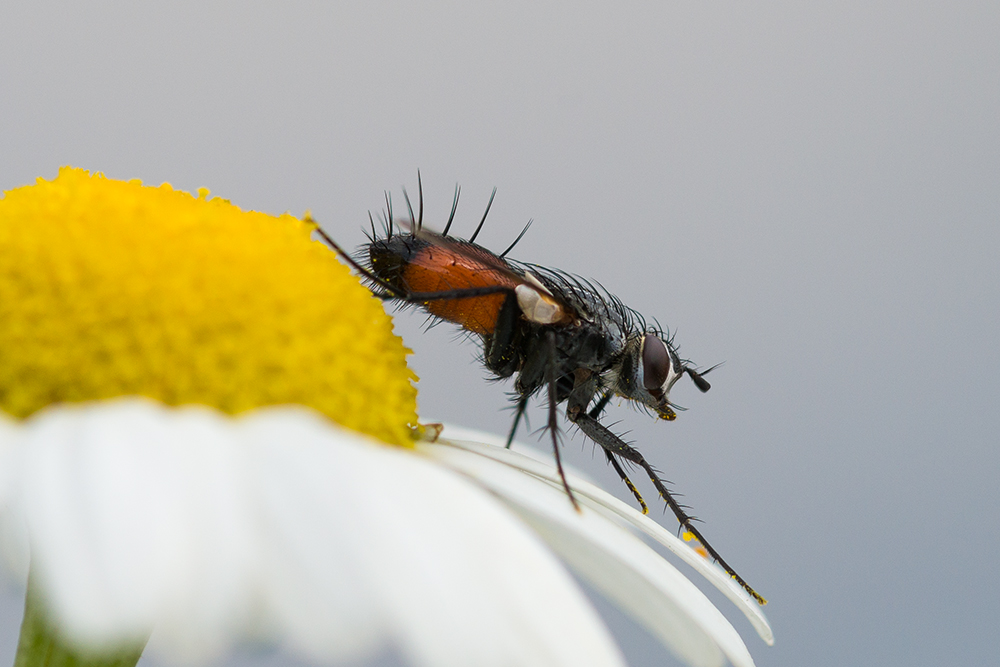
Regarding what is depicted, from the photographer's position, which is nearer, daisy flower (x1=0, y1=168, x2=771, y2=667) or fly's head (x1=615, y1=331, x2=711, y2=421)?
daisy flower (x1=0, y1=168, x2=771, y2=667)

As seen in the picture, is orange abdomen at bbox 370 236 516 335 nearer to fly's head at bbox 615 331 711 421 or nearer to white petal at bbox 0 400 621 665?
fly's head at bbox 615 331 711 421

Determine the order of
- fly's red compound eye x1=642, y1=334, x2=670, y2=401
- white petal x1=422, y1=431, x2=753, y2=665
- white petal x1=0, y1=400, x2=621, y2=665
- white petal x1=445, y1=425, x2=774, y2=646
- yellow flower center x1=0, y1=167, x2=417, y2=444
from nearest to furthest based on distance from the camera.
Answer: white petal x1=0, y1=400, x2=621, y2=665 → yellow flower center x1=0, y1=167, x2=417, y2=444 → white petal x1=422, y1=431, x2=753, y2=665 → white petal x1=445, y1=425, x2=774, y2=646 → fly's red compound eye x1=642, y1=334, x2=670, y2=401

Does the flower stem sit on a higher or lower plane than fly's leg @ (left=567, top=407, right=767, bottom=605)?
lower

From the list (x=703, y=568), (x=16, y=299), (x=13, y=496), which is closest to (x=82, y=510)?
(x=13, y=496)

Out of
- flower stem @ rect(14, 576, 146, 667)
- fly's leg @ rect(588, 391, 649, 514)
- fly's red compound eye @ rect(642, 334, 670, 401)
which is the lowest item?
flower stem @ rect(14, 576, 146, 667)

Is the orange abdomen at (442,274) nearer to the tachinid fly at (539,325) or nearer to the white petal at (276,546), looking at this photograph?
the tachinid fly at (539,325)

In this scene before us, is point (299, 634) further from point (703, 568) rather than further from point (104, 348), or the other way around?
point (703, 568)

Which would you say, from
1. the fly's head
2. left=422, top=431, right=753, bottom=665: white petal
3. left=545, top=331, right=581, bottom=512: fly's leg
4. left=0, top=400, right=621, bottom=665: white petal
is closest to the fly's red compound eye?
the fly's head

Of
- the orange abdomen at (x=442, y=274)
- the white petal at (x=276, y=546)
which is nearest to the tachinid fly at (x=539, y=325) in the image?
the orange abdomen at (x=442, y=274)
